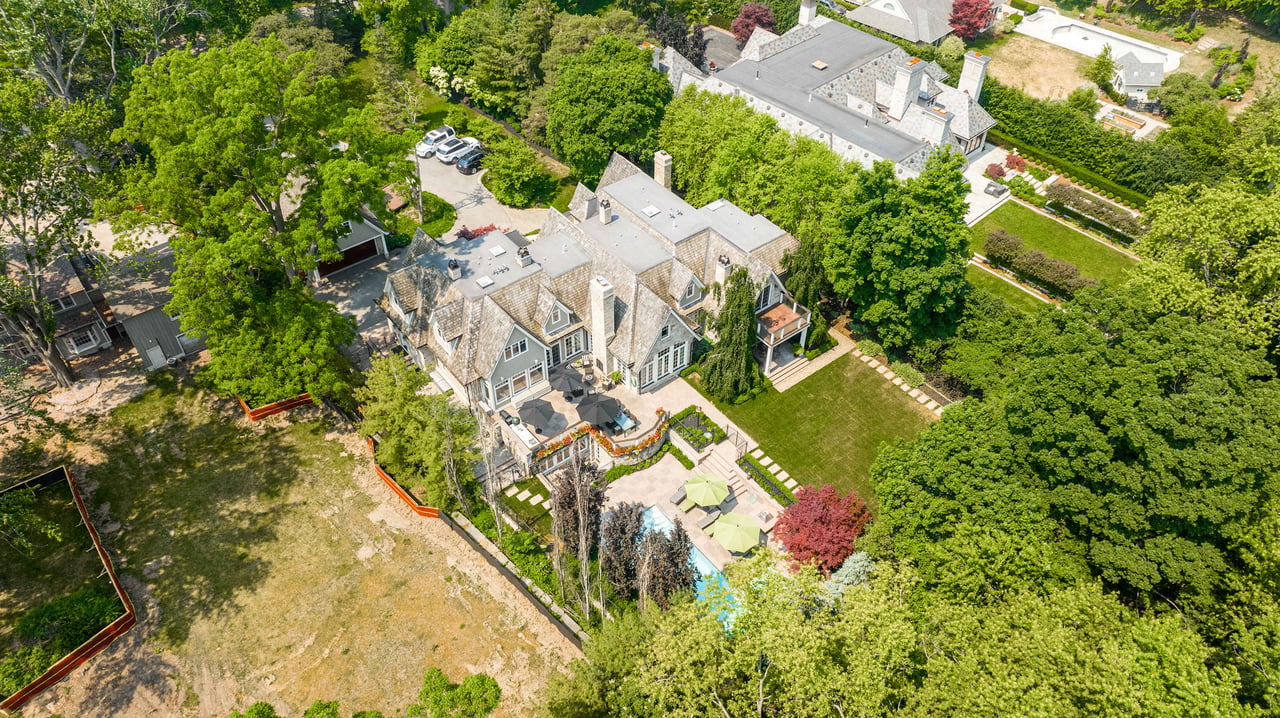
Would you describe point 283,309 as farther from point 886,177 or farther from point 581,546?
point 886,177

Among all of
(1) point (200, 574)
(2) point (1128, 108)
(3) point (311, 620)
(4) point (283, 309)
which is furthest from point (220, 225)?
(2) point (1128, 108)

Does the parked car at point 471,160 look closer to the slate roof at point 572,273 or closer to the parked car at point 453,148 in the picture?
the parked car at point 453,148

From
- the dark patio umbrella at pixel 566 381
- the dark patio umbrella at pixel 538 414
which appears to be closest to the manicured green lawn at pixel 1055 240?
the dark patio umbrella at pixel 566 381

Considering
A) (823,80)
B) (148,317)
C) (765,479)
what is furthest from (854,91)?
(148,317)

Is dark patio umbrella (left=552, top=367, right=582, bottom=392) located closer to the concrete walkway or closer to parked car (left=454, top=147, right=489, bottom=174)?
the concrete walkway

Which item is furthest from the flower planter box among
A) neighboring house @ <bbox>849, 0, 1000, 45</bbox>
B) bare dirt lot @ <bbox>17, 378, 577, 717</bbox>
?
neighboring house @ <bbox>849, 0, 1000, 45</bbox>

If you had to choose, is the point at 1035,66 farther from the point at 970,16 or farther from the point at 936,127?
the point at 936,127
